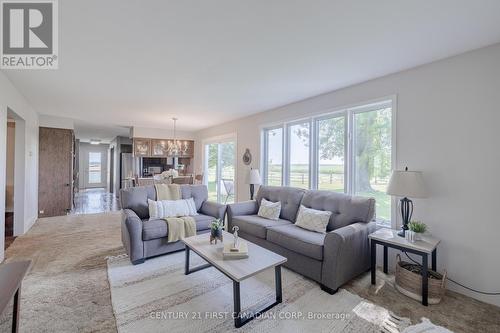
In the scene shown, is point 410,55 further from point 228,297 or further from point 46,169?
point 46,169

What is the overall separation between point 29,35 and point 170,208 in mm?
2472

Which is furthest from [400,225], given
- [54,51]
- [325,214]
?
[54,51]

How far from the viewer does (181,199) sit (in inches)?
149

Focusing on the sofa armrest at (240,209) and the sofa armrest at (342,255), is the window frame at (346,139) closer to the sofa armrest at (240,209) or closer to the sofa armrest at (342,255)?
the sofa armrest at (342,255)

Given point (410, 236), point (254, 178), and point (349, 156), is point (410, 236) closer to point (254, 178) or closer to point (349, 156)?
point (349, 156)

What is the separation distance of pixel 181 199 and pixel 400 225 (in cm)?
323

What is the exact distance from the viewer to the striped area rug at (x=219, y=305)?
1853 millimetres

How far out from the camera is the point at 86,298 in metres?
2.17

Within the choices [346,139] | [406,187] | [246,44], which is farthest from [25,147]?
[406,187]

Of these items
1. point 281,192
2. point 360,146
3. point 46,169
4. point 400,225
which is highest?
Answer: point 360,146

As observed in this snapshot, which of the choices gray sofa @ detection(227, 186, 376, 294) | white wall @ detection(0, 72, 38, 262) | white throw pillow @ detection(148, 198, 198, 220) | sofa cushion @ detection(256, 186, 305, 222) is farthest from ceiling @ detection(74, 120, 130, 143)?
sofa cushion @ detection(256, 186, 305, 222)

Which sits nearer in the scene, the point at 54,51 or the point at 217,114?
the point at 54,51

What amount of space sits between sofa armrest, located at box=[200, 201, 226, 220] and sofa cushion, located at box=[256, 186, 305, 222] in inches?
29.1

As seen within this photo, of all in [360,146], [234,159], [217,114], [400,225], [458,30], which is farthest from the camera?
[234,159]
